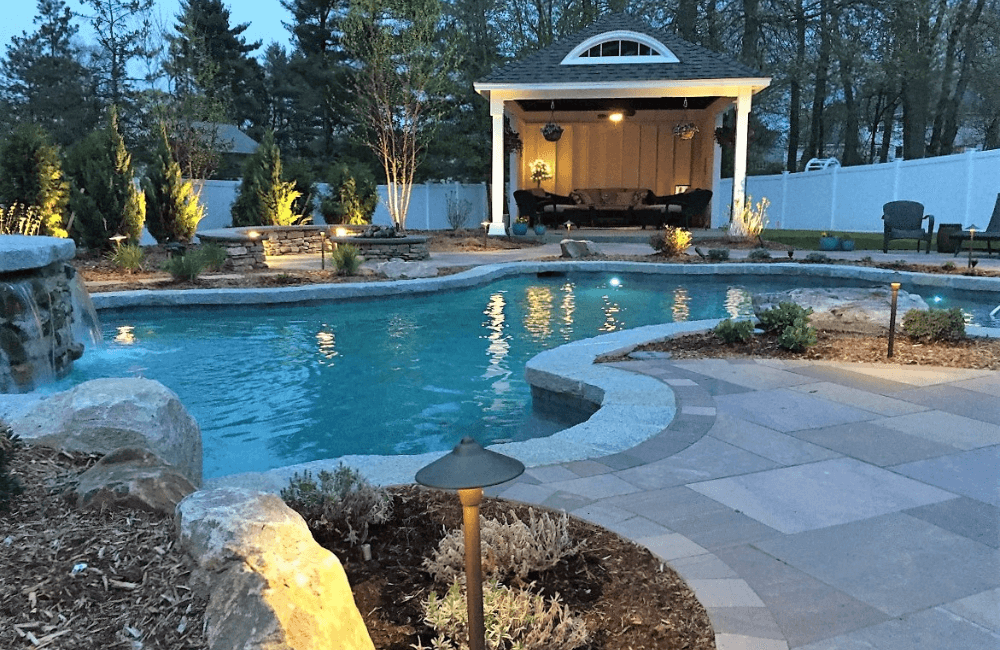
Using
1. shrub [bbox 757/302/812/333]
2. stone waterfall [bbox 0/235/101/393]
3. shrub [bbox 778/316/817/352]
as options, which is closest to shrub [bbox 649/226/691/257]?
shrub [bbox 757/302/812/333]

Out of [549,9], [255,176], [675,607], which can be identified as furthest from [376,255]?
[549,9]

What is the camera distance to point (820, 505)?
3066 mm

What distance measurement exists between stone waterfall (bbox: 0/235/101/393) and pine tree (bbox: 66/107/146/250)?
5.99m

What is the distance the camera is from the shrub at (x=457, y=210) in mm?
20109

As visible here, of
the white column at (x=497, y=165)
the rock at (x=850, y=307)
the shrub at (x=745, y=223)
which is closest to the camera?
the rock at (x=850, y=307)

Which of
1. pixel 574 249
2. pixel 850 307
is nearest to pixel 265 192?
pixel 574 249

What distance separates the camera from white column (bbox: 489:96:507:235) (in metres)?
16.4

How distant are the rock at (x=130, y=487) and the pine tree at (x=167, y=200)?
40.0 ft

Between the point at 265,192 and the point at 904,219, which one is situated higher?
the point at 265,192

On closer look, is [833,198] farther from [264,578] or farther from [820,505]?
[264,578]

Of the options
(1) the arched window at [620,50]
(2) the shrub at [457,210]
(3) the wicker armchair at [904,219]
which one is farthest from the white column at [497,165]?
(3) the wicker armchair at [904,219]

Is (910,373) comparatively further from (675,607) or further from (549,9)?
(549,9)

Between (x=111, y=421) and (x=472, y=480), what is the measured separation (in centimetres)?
207

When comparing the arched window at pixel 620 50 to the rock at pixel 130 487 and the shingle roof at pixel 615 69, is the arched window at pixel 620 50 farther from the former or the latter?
the rock at pixel 130 487
